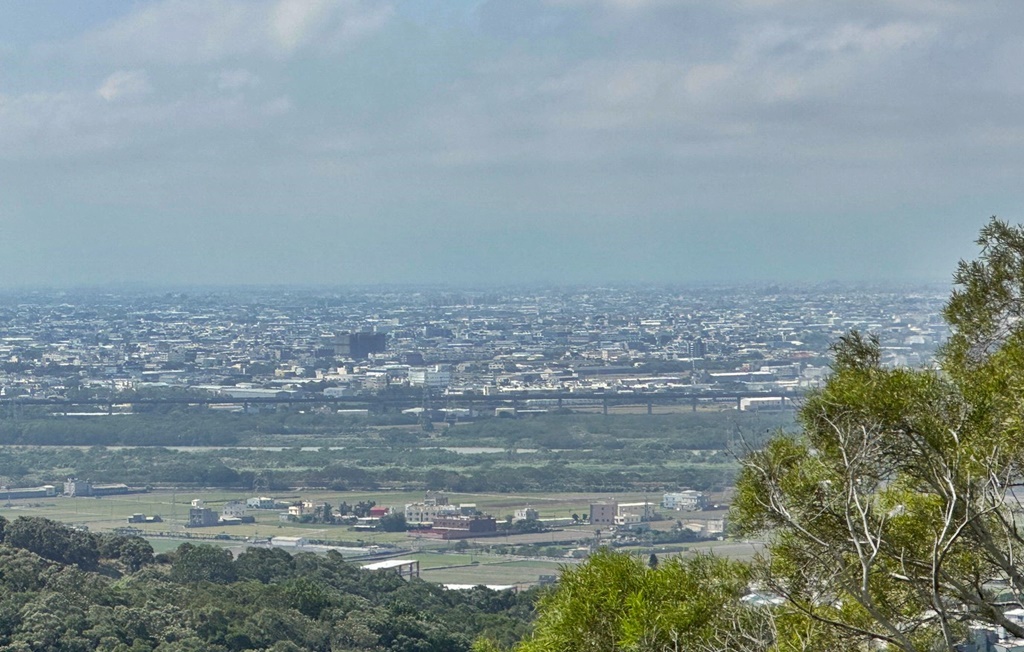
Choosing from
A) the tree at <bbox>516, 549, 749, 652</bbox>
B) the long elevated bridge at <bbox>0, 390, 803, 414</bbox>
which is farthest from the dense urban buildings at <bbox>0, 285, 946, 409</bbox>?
the tree at <bbox>516, 549, 749, 652</bbox>

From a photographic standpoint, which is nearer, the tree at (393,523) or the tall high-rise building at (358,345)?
the tree at (393,523)

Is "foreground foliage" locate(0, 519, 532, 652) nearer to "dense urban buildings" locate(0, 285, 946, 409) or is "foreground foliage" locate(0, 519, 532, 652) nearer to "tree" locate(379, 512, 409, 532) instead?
"tree" locate(379, 512, 409, 532)

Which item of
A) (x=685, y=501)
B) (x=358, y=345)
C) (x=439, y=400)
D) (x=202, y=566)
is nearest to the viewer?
(x=202, y=566)

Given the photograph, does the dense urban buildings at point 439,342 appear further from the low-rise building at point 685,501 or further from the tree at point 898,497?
the tree at point 898,497

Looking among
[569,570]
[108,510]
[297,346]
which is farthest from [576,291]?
[569,570]

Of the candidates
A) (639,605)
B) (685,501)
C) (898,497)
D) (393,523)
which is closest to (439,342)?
(685,501)

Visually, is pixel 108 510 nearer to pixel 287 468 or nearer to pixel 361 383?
pixel 287 468

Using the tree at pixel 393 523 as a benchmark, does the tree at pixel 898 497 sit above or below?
above

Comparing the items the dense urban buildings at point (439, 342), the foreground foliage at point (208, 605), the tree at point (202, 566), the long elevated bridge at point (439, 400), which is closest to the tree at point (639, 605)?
the foreground foliage at point (208, 605)

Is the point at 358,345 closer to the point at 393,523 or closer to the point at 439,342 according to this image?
the point at 439,342
